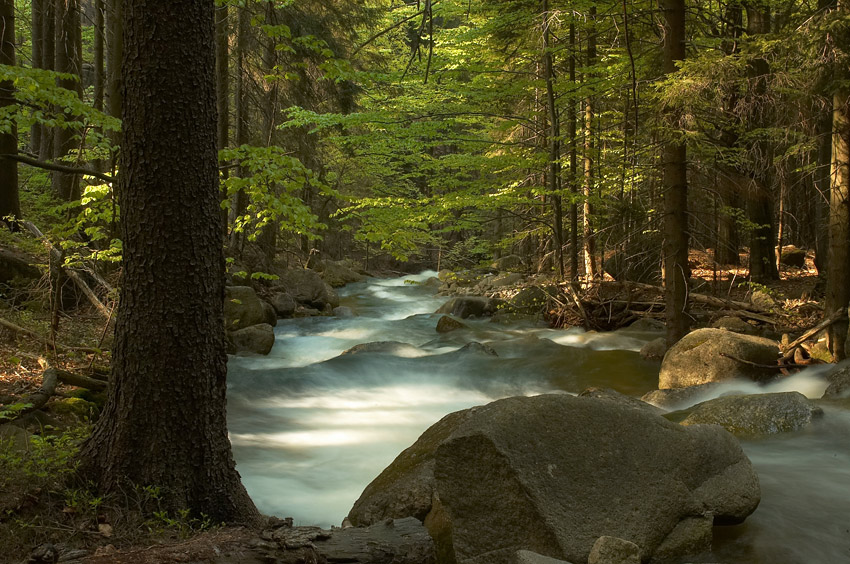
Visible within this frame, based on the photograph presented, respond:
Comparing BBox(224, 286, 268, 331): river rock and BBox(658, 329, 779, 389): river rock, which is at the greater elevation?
BBox(224, 286, 268, 331): river rock

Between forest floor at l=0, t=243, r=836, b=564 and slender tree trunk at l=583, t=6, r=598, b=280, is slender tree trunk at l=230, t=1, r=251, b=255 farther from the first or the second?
forest floor at l=0, t=243, r=836, b=564

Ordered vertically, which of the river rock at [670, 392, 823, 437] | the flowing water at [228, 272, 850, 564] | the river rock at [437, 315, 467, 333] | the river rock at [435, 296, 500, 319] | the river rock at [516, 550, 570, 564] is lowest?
the flowing water at [228, 272, 850, 564]

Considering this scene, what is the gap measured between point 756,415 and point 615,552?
3679 mm

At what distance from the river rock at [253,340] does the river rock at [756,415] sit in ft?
27.4

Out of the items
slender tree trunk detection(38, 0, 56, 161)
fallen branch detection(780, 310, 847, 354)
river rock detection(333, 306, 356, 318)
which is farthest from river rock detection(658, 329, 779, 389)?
slender tree trunk detection(38, 0, 56, 161)

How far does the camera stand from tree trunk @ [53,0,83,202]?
35.8ft

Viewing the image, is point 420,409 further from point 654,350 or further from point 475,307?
point 475,307

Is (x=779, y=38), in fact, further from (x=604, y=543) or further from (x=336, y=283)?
(x=336, y=283)

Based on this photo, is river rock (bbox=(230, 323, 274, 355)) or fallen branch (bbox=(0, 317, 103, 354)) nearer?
fallen branch (bbox=(0, 317, 103, 354))

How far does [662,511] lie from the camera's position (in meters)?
4.14

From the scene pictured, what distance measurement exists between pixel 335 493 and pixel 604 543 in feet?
10.8

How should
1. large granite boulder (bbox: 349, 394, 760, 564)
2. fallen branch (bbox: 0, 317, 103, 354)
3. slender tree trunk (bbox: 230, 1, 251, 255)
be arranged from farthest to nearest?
1. slender tree trunk (bbox: 230, 1, 251, 255)
2. fallen branch (bbox: 0, 317, 103, 354)
3. large granite boulder (bbox: 349, 394, 760, 564)

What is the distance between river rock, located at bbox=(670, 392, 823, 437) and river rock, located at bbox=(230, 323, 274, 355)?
27.4 ft

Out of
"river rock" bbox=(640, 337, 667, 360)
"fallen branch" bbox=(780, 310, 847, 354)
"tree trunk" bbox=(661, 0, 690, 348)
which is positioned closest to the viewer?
"fallen branch" bbox=(780, 310, 847, 354)
